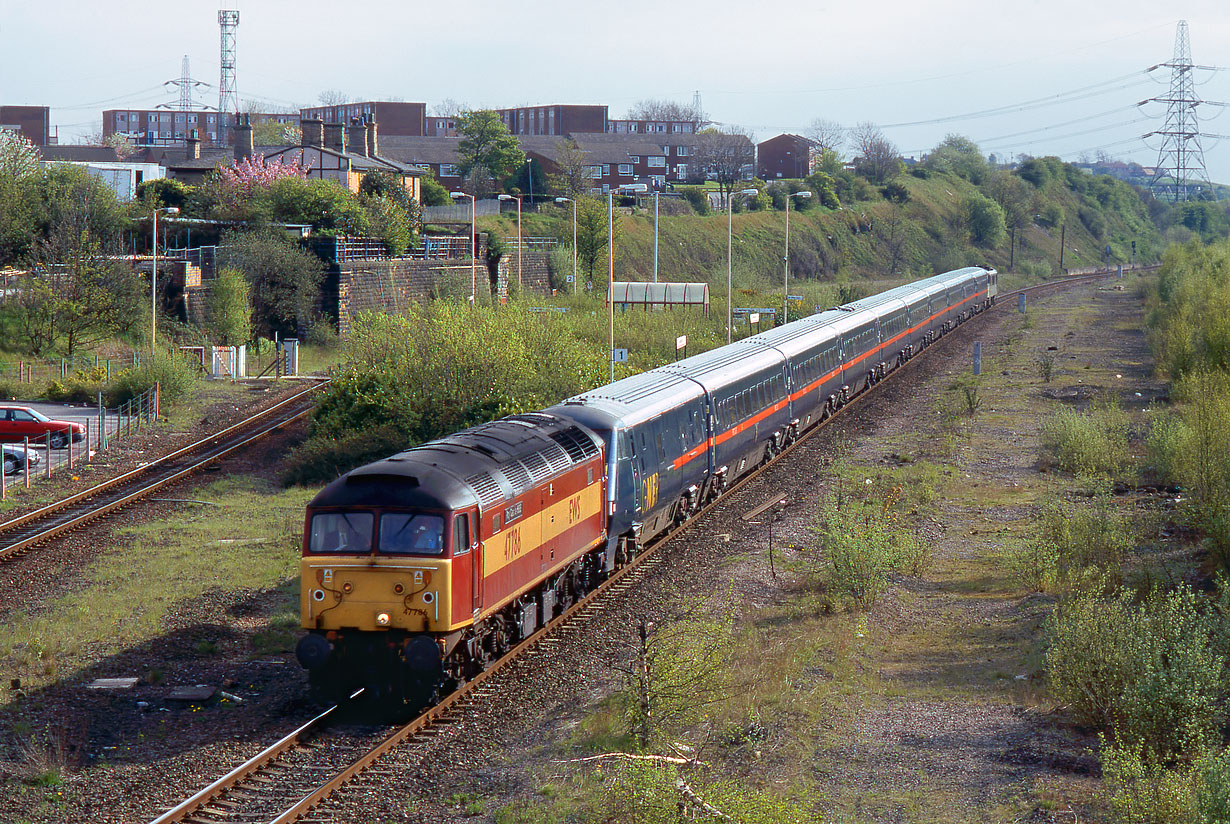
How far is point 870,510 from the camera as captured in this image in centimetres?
2278

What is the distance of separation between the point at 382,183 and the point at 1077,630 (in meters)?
70.4

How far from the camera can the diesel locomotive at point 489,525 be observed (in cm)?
1323

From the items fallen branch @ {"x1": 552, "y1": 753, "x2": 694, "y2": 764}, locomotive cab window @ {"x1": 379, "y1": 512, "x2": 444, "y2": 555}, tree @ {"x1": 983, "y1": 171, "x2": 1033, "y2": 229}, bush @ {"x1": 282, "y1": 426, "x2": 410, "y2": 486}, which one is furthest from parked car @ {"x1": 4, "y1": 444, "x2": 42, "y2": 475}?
tree @ {"x1": 983, "y1": 171, "x2": 1033, "y2": 229}

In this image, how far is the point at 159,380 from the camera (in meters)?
40.0

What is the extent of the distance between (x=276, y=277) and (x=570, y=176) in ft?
170

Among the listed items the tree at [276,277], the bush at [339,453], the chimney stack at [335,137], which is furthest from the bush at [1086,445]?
the chimney stack at [335,137]

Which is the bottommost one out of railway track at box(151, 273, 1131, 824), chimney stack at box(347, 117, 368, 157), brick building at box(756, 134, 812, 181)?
railway track at box(151, 273, 1131, 824)

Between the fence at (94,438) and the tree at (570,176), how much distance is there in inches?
2441

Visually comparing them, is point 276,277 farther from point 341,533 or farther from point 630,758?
point 630,758

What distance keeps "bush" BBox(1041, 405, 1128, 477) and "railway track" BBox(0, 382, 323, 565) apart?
2219 centimetres

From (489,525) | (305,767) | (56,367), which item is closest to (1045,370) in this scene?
(489,525)

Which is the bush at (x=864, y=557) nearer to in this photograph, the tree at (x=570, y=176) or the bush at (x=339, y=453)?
the bush at (x=339, y=453)

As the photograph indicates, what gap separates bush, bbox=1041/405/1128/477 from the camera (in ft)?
89.5

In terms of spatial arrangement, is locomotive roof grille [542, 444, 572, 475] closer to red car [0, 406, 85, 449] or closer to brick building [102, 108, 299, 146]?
red car [0, 406, 85, 449]
